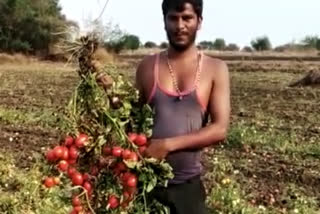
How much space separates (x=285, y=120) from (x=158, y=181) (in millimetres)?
9876

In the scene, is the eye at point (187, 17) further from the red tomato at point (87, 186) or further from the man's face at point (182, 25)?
the red tomato at point (87, 186)

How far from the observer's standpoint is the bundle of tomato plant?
9.25ft

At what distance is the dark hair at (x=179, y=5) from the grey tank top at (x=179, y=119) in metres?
0.28

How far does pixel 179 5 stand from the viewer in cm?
303

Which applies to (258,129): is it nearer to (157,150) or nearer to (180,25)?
(180,25)

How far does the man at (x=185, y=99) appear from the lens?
9.92ft

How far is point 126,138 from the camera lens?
2852 millimetres

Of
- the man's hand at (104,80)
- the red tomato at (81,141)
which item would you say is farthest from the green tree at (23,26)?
the red tomato at (81,141)

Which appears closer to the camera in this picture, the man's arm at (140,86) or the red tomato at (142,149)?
the red tomato at (142,149)

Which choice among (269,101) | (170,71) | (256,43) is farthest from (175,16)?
(256,43)

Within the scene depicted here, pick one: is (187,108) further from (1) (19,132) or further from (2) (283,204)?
(1) (19,132)

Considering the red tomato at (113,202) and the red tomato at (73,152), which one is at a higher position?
the red tomato at (73,152)

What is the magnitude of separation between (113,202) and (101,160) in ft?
0.54

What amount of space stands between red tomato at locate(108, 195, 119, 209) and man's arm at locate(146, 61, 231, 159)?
0.20m
